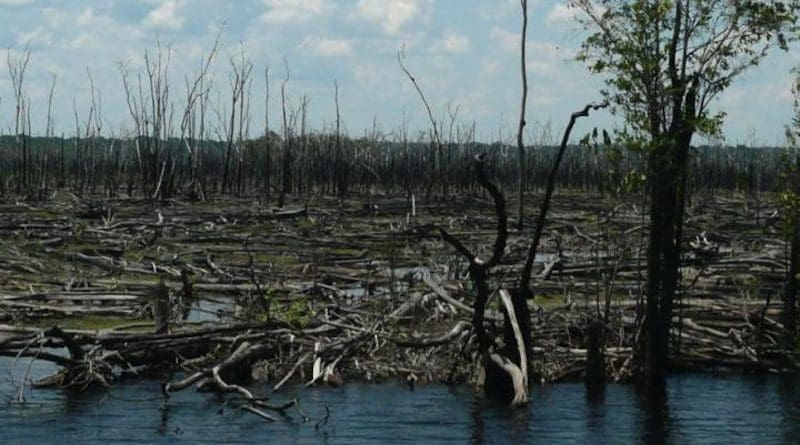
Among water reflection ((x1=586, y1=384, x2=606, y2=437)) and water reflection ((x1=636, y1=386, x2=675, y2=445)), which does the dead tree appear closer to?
water reflection ((x1=586, y1=384, x2=606, y2=437))

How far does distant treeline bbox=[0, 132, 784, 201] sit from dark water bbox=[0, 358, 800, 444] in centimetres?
2280

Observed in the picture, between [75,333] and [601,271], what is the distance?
30.8ft

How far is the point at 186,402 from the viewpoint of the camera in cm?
1441

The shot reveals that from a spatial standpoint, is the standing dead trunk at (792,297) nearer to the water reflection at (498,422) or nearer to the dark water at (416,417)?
the dark water at (416,417)

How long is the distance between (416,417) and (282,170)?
39.8 meters

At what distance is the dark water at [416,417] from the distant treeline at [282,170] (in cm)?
2280

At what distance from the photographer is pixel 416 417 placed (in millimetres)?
13883

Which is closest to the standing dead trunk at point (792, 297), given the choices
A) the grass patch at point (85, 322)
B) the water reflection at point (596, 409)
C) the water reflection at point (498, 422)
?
the water reflection at point (596, 409)

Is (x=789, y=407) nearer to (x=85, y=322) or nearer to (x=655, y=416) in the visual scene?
(x=655, y=416)

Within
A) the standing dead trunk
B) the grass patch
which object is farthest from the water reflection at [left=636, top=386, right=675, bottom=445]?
the grass patch

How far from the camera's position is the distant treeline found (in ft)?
144

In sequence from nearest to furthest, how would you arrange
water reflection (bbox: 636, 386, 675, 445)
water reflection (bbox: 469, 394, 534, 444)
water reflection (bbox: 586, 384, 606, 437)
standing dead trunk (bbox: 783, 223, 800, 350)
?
water reflection (bbox: 469, 394, 534, 444)
water reflection (bbox: 636, 386, 675, 445)
water reflection (bbox: 586, 384, 606, 437)
standing dead trunk (bbox: 783, 223, 800, 350)

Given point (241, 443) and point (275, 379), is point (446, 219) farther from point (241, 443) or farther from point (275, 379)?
point (241, 443)

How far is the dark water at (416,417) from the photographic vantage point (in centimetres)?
1302
